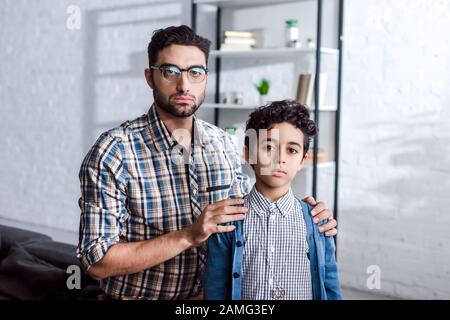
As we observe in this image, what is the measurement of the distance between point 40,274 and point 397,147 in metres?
1.95

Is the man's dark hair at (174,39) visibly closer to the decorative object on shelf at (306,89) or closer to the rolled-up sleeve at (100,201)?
the rolled-up sleeve at (100,201)

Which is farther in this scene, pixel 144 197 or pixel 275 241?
pixel 144 197

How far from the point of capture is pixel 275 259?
1181mm

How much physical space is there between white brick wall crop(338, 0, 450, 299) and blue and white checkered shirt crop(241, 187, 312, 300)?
2015 millimetres

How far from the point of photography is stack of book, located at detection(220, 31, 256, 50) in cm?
344

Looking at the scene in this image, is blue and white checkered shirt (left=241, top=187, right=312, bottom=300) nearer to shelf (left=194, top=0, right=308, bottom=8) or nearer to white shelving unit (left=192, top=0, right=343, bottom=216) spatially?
white shelving unit (left=192, top=0, right=343, bottom=216)

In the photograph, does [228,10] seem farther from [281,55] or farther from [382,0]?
[382,0]

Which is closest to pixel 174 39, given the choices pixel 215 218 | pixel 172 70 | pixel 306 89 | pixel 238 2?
pixel 172 70

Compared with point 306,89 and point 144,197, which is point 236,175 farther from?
point 306,89

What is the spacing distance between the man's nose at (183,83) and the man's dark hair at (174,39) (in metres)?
0.07

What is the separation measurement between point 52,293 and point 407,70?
81.2 inches

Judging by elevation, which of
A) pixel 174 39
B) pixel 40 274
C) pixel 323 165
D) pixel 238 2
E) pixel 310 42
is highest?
pixel 238 2

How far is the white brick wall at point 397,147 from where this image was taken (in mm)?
3000

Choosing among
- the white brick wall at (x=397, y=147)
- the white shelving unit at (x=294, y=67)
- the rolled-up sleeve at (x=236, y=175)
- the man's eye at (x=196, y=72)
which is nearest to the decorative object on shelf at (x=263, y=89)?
the white shelving unit at (x=294, y=67)
